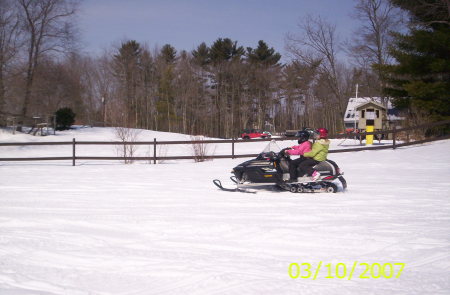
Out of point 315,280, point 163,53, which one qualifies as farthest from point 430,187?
point 163,53

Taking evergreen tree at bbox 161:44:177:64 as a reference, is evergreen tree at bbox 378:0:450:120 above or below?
below

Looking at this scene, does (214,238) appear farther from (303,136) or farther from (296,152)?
(303,136)

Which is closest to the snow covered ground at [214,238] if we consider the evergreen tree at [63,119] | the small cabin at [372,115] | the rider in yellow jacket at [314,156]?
the rider in yellow jacket at [314,156]

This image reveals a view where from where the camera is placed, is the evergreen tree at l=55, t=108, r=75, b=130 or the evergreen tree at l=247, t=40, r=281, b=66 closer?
the evergreen tree at l=55, t=108, r=75, b=130

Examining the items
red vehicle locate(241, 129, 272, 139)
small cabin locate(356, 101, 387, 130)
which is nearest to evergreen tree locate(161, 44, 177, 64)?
red vehicle locate(241, 129, 272, 139)

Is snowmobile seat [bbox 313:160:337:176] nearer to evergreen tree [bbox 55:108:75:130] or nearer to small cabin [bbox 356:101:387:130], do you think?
small cabin [bbox 356:101:387:130]

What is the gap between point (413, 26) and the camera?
27.2 m

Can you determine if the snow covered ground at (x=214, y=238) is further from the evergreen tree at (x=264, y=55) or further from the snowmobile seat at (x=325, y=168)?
the evergreen tree at (x=264, y=55)

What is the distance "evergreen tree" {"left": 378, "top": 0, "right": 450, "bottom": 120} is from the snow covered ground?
1520 centimetres

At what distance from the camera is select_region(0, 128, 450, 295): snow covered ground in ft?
12.8

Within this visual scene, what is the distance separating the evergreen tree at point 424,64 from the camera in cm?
2325

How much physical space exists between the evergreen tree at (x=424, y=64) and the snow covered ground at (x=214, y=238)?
15200mm

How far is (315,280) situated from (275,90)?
56683mm

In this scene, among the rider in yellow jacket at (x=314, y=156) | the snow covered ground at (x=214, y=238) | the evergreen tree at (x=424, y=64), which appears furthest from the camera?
the evergreen tree at (x=424, y=64)
